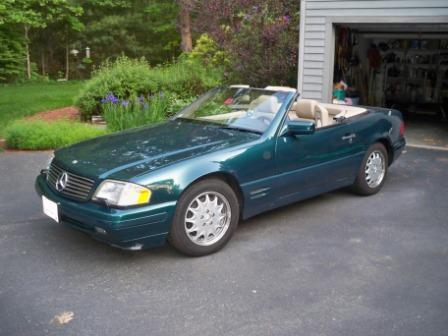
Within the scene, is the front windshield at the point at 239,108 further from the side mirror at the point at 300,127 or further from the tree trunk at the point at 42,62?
the tree trunk at the point at 42,62

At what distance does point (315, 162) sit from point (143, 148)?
1761mm

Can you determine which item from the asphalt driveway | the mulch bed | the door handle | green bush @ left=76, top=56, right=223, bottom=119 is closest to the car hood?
the asphalt driveway

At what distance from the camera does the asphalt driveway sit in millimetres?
3273

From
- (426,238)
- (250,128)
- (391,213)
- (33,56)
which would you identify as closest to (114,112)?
(250,128)

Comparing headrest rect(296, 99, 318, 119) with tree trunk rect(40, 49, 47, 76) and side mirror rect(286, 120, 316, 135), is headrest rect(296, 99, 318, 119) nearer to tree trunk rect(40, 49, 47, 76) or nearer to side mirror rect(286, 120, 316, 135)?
side mirror rect(286, 120, 316, 135)

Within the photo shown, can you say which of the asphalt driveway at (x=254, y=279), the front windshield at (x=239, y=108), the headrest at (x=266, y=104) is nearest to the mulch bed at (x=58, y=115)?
the asphalt driveway at (x=254, y=279)

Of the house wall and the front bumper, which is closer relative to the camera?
the front bumper

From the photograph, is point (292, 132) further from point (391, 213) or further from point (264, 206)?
point (391, 213)

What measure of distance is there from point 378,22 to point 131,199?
685 cm

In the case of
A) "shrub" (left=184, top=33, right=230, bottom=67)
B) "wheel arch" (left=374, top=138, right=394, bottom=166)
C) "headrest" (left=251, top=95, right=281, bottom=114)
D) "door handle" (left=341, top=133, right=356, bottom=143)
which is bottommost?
"wheel arch" (left=374, top=138, right=394, bottom=166)

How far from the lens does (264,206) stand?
15.6ft

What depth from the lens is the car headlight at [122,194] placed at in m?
3.82

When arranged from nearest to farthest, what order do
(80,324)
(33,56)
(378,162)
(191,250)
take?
(80,324)
(191,250)
(378,162)
(33,56)

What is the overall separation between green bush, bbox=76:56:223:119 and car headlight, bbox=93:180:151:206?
6.91 meters
